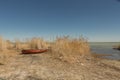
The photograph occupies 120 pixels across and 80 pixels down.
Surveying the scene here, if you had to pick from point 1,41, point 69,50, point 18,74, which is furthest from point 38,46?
point 18,74

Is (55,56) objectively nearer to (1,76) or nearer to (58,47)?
(58,47)

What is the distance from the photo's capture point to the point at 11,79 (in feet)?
14.1

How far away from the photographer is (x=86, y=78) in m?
4.57

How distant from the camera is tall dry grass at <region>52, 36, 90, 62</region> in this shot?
7.66 m

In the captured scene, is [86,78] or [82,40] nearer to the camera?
[86,78]

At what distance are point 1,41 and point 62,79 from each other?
7423 millimetres

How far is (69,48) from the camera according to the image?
7.83 m

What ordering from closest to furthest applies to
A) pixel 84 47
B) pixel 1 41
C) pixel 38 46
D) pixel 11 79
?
pixel 11 79 → pixel 84 47 → pixel 1 41 → pixel 38 46

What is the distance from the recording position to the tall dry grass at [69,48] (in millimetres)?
7661

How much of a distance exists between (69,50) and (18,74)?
344 centimetres

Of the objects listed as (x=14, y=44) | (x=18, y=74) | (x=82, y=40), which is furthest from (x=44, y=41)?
(x=18, y=74)

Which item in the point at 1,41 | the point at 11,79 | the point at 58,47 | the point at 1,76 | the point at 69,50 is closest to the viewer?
the point at 11,79

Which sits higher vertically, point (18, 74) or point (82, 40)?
point (82, 40)

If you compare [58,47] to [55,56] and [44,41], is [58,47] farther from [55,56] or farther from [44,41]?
[44,41]
